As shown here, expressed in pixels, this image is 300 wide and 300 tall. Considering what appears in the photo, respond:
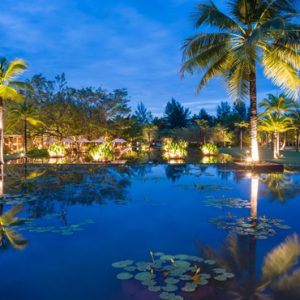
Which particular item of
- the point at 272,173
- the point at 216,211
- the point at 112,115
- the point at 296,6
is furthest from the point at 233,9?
the point at 112,115

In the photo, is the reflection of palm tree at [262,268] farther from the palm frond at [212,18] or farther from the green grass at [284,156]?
the green grass at [284,156]

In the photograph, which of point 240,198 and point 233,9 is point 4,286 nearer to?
point 240,198

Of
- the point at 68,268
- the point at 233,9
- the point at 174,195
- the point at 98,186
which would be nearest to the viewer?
the point at 68,268

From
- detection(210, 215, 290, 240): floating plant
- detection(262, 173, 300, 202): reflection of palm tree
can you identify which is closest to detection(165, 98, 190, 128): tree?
detection(262, 173, 300, 202): reflection of palm tree

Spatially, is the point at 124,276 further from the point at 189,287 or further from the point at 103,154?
the point at 103,154

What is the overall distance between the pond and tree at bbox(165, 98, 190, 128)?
60156mm

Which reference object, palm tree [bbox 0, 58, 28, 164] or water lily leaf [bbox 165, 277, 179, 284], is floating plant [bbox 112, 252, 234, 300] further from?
palm tree [bbox 0, 58, 28, 164]

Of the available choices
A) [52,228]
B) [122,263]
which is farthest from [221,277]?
[52,228]

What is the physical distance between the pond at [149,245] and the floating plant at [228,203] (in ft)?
0.08

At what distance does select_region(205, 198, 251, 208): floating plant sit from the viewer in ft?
24.8

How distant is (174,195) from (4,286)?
19.7 ft

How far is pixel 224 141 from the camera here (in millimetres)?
43500

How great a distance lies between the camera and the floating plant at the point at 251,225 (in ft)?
17.7

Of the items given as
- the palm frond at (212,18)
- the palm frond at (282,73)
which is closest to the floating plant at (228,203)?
the palm frond at (282,73)
